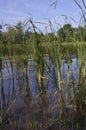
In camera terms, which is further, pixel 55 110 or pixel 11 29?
pixel 11 29

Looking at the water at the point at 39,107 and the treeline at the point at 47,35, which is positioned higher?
the treeline at the point at 47,35

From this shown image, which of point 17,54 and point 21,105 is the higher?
point 17,54

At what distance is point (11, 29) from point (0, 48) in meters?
0.47

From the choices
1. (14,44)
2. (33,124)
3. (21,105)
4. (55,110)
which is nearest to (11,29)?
(14,44)

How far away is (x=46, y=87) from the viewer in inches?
168

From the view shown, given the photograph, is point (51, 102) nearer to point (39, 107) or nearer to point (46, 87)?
point (39, 107)

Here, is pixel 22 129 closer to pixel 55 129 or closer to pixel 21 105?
pixel 55 129

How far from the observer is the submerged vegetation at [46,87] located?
9.41 feet

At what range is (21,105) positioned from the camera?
3719mm

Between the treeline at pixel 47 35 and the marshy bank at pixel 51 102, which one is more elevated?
the treeline at pixel 47 35

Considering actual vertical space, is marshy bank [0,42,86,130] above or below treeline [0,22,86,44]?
below

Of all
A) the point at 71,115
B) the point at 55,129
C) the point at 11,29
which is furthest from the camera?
the point at 11,29

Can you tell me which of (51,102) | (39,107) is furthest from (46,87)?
(39,107)

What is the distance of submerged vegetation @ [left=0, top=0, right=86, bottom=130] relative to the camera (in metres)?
2.87
